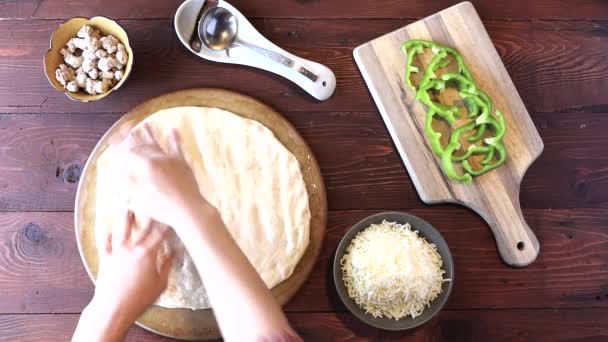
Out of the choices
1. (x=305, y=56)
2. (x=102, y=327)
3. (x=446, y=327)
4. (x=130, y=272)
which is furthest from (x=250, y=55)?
(x=446, y=327)

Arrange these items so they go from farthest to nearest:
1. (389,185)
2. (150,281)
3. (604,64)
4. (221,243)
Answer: (604,64) < (389,185) < (150,281) < (221,243)

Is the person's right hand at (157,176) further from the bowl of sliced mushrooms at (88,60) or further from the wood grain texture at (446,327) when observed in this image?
the wood grain texture at (446,327)

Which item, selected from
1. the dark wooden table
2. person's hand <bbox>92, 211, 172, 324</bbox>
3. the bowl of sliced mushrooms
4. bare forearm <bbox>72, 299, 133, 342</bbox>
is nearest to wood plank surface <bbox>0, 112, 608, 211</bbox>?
the dark wooden table

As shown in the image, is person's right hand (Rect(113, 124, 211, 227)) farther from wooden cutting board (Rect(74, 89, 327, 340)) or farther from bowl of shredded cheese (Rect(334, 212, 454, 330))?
bowl of shredded cheese (Rect(334, 212, 454, 330))

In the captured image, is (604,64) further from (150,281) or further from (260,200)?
(150,281)

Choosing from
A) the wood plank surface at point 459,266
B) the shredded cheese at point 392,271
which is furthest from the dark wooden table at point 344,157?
the shredded cheese at point 392,271

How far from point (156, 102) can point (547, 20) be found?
1.18 metres

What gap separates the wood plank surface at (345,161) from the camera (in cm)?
133

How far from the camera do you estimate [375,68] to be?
1.36 m

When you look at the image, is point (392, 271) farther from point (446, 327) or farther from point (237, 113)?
point (237, 113)

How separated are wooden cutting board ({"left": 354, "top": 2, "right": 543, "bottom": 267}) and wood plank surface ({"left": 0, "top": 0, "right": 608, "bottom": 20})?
0.31 feet

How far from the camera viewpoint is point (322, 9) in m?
1.43

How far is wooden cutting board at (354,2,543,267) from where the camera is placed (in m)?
1.32

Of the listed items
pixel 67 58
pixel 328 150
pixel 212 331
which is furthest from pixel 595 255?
pixel 67 58
